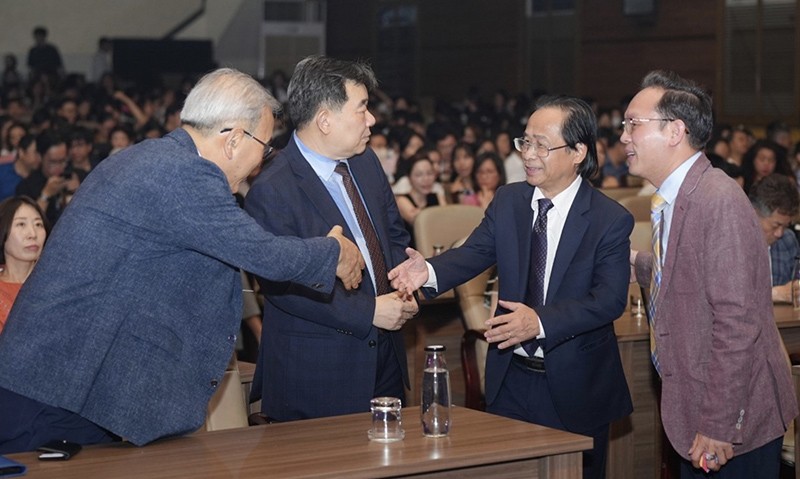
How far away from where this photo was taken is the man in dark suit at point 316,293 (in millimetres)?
3125

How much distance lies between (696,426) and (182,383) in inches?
49.1

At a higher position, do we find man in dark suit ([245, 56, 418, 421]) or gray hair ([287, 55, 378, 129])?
gray hair ([287, 55, 378, 129])

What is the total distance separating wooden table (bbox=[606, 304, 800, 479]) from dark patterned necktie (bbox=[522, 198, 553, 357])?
1.16 metres

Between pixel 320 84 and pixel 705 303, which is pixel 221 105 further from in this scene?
pixel 705 303

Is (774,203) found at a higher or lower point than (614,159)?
lower

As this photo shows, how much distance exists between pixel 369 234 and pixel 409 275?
0.17 m

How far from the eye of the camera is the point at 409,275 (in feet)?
10.6

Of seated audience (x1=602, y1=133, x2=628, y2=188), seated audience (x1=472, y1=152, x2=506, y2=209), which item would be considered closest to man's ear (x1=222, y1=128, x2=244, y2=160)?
seated audience (x1=472, y1=152, x2=506, y2=209)

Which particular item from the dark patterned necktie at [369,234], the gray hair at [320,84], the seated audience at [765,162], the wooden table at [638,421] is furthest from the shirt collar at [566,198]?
the seated audience at [765,162]

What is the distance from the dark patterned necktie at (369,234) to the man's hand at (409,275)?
0.05 m

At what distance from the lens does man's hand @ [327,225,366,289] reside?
2.75 meters

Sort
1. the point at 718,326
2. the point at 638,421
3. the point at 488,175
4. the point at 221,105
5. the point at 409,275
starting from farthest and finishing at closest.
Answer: the point at 488,175
the point at 638,421
the point at 409,275
the point at 718,326
the point at 221,105

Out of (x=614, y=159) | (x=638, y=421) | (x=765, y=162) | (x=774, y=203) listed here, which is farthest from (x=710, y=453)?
(x=614, y=159)

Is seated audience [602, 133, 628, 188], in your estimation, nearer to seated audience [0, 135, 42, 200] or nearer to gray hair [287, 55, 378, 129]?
seated audience [0, 135, 42, 200]
